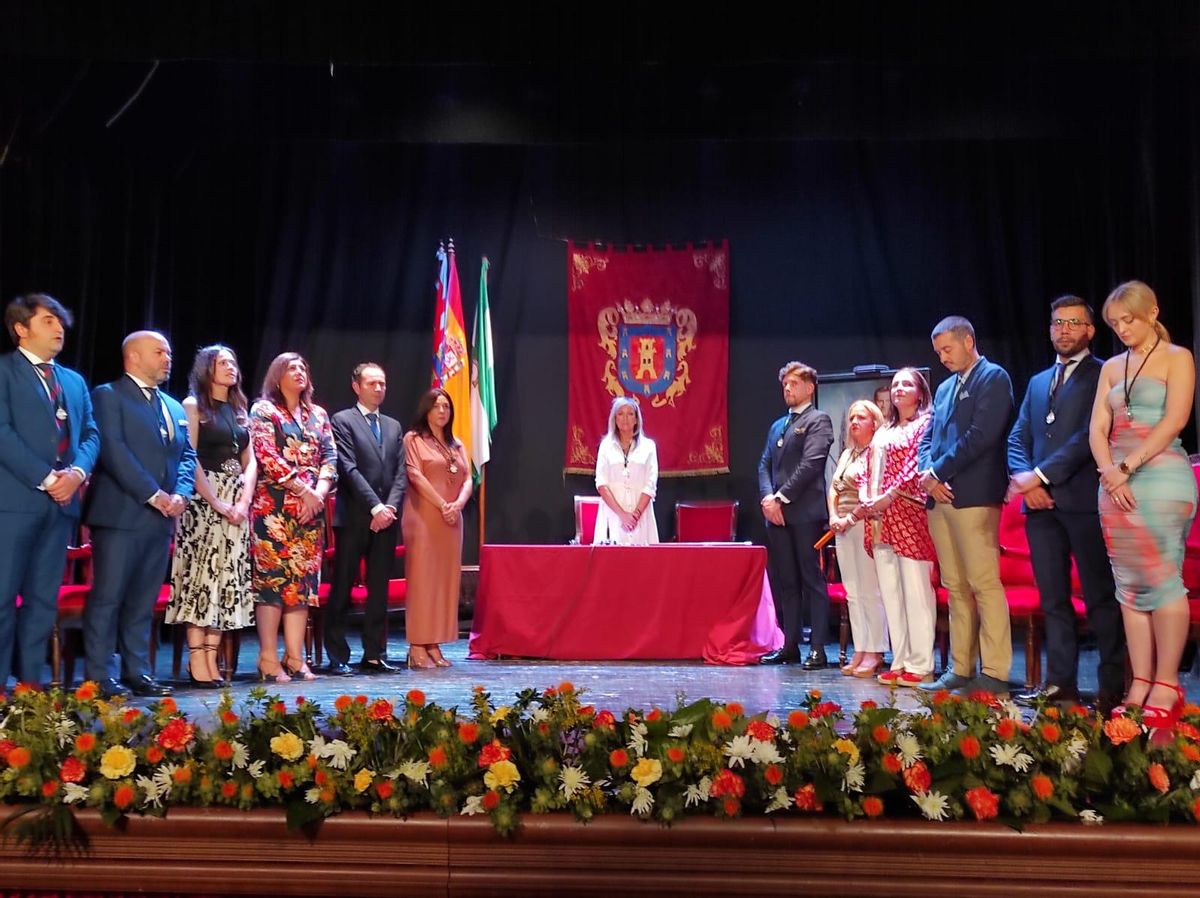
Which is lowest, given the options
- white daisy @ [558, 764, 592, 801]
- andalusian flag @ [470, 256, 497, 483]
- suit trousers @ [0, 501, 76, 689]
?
white daisy @ [558, 764, 592, 801]

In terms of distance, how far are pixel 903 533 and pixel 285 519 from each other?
9.47 feet

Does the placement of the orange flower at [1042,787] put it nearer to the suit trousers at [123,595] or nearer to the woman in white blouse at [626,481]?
the suit trousers at [123,595]

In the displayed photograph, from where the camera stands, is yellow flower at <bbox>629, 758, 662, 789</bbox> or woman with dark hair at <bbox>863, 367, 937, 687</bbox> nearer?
yellow flower at <bbox>629, 758, 662, 789</bbox>

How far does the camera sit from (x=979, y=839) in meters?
1.57

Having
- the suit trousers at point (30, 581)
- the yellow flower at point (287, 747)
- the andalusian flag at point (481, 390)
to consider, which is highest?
the andalusian flag at point (481, 390)

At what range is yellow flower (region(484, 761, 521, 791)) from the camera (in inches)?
65.4

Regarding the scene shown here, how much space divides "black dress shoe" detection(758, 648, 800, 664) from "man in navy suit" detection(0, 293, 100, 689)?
3457 millimetres

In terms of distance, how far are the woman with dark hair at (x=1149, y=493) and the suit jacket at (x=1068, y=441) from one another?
0.32 m

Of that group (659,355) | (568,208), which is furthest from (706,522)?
(568,208)

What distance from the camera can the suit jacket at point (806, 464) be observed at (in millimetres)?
5668

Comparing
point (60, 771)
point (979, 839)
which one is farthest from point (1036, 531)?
point (60, 771)

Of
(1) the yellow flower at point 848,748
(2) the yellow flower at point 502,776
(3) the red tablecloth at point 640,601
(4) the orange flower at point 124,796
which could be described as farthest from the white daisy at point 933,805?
(3) the red tablecloth at point 640,601

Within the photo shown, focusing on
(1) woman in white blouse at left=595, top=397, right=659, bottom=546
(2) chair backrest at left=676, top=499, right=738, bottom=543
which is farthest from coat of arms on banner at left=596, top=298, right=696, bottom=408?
(1) woman in white blouse at left=595, top=397, right=659, bottom=546

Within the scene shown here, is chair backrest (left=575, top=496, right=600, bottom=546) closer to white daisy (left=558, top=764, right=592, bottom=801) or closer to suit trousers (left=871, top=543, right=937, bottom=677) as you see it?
suit trousers (left=871, top=543, right=937, bottom=677)
